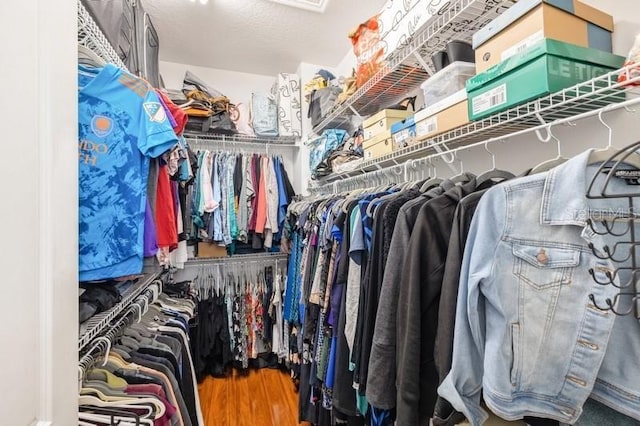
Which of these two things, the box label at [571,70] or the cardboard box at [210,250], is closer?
the box label at [571,70]

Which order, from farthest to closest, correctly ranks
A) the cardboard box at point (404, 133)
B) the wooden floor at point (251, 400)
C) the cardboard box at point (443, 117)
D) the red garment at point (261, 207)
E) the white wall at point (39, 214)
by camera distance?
the red garment at point (261, 207) < the wooden floor at point (251, 400) < the cardboard box at point (404, 133) < the cardboard box at point (443, 117) < the white wall at point (39, 214)

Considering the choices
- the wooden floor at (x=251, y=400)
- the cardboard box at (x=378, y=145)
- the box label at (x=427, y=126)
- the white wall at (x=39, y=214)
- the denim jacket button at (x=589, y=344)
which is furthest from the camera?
the wooden floor at (x=251, y=400)

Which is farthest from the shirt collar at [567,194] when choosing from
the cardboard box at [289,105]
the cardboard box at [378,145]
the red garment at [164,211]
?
the cardboard box at [289,105]

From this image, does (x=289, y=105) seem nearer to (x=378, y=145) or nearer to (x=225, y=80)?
(x=225, y=80)

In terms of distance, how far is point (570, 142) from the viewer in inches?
38.2

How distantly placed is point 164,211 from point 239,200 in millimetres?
1372

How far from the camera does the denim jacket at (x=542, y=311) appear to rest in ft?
1.88

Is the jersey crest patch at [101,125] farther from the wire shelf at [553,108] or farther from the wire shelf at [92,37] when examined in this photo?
the wire shelf at [553,108]

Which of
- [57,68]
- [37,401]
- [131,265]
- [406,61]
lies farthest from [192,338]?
[406,61]

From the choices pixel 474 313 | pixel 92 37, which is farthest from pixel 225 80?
pixel 474 313

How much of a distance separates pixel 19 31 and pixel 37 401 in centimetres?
62

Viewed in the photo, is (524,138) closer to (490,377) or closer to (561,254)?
(561,254)

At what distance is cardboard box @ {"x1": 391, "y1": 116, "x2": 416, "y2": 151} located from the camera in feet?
4.30

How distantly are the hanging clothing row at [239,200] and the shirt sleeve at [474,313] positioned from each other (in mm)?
1986
